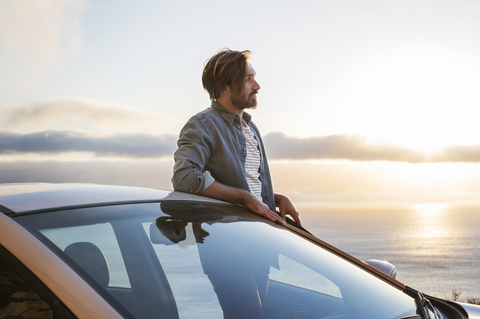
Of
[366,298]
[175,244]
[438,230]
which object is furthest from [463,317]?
[438,230]

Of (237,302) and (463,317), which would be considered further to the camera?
(463,317)

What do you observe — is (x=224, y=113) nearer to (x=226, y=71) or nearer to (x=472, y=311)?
(x=226, y=71)

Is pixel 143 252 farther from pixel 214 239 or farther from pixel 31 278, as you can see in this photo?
pixel 31 278

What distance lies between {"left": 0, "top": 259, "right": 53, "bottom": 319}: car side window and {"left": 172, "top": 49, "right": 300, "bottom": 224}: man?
0.98m

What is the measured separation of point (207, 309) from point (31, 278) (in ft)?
1.61

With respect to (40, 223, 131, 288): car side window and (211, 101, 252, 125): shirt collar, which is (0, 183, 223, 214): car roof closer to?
(40, 223, 131, 288): car side window

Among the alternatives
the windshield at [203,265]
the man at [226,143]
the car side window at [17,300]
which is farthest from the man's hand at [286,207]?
the car side window at [17,300]

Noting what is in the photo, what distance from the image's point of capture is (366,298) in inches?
56.0

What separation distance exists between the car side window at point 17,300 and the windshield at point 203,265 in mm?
106

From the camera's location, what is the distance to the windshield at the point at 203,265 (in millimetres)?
1125

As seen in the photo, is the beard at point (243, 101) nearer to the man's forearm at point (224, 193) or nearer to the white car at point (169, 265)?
the man's forearm at point (224, 193)

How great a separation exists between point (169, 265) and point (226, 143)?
1.01m

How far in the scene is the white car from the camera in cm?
100

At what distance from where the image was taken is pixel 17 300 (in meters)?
1.04
